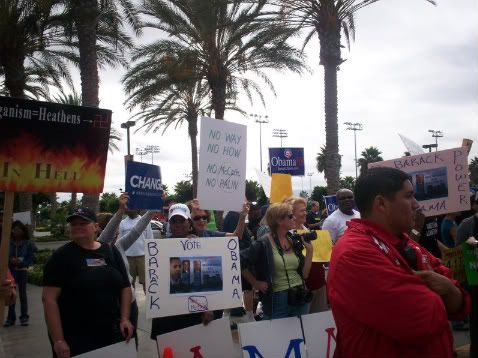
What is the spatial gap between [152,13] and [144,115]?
7671 mm

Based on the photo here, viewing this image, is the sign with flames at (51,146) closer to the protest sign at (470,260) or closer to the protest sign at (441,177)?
the protest sign at (441,177)

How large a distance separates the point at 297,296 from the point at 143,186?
1869mm

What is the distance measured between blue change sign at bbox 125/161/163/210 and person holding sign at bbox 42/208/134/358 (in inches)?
43.4

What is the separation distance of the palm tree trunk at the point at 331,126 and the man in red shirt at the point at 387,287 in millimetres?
10490

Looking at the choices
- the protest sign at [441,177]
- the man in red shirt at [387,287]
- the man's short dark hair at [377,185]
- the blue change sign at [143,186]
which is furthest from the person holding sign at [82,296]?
the protest sign at [441,177]

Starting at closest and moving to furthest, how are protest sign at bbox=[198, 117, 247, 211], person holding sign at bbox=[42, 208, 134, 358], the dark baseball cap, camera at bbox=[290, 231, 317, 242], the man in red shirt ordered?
the man in red shirt, person holding sign at bbox=[42, 208, 134, 358], the dark baseball cap, camera at bbox=[290, 231, 317, 242], protest sign at bbox=[198, 117, 247, 211]

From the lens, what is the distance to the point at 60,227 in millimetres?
32875

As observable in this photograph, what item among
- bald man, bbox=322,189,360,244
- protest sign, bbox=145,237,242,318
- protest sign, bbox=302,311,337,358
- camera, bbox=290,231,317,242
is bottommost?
protest sign, bbox=302,311,337,358

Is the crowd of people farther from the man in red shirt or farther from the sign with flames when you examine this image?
the sign with flames

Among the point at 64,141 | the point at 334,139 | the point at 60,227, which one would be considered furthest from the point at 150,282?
the point at 60,227

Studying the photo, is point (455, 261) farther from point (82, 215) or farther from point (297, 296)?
point (82, 215)

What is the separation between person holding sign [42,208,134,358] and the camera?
3527 mm

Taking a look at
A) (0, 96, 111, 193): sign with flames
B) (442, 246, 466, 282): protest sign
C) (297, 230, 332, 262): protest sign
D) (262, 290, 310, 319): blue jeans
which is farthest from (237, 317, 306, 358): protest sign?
(0, 96, 111, 193): sign with flames

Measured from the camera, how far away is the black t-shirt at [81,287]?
355cm
